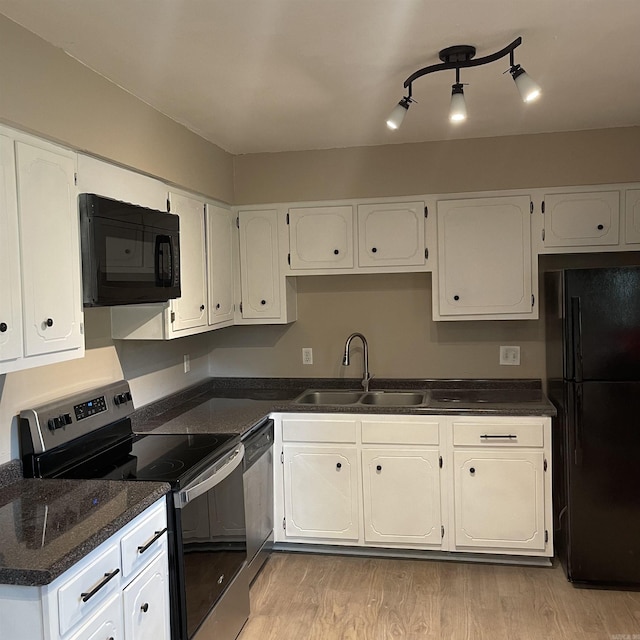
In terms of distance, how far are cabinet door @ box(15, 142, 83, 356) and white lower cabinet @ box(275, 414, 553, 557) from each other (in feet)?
5.40

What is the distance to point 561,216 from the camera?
11.7 ft

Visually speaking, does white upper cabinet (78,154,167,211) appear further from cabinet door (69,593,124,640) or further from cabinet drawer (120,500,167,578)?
cabinet door (69,593,124,640)

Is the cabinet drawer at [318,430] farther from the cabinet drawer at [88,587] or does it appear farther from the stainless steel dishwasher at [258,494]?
the cabinet drawer at [88,587]

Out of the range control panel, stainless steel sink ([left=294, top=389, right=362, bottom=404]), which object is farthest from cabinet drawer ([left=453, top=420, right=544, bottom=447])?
the range control panel

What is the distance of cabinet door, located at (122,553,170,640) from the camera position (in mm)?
1940

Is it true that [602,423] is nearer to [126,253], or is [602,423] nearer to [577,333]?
[577,333]

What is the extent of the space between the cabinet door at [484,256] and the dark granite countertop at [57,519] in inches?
83.8

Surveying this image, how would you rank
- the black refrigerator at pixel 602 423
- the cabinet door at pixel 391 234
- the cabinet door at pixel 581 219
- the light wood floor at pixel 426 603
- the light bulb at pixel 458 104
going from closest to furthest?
1. the light bulb at pixel 458 104
2. the light wood floor at pixel 426 603
3. the black refrigerator at pixel 602 423
4. the cabinet door at pixel 581 219
5. the cabinet door at pixel 391 234

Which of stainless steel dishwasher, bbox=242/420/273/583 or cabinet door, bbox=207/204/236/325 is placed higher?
cabinet door, bbox=207/204/236/325

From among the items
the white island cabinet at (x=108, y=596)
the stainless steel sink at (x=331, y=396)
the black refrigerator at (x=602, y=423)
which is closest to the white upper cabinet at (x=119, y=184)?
the white island cabinet at (x=108, y=596)

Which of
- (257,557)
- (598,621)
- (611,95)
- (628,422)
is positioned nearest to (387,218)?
(611,95)

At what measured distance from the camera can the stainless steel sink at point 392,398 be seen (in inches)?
153

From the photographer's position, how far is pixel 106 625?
1813 millimetres

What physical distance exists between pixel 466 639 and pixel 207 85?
2.59 metres
